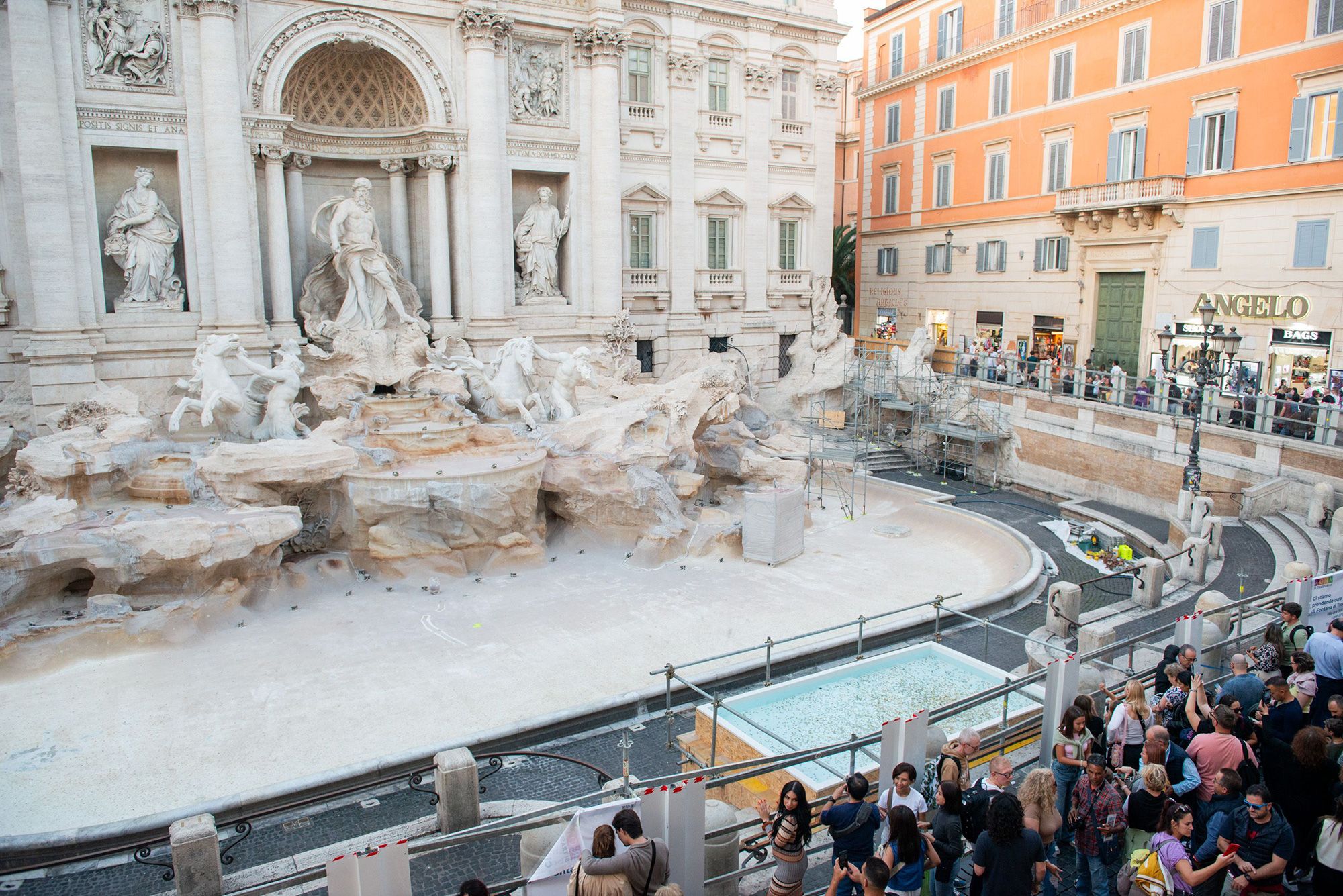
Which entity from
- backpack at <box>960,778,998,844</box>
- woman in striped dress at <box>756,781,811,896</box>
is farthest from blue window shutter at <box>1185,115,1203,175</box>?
woman in striped dress at <box>756,781,811,896</box>

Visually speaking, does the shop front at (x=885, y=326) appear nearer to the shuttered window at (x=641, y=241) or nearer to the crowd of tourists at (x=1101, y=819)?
the shuttered window at (x=641, y=241)

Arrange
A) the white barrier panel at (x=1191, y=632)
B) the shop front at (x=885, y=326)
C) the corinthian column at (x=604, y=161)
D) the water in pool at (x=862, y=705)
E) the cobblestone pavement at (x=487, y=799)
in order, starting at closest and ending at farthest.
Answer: the cobblestone pavement at (x=487, y=799) < the white barrier panel at (x=1191, y=632) < the water in pool at (x=862, y=705) < the corinthian column at (x=604, y=161) < the shop front at (x=885, y=326)

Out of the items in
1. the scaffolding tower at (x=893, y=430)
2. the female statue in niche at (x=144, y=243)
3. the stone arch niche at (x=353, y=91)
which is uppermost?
the stone arch niche at (x=353, y=91)

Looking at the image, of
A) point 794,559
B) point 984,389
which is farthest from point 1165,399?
point 794,559

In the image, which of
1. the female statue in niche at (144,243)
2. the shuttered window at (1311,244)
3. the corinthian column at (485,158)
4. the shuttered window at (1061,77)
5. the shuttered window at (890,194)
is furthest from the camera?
the shuttered window at (890,194)

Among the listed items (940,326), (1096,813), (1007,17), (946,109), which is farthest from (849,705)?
(946,109)

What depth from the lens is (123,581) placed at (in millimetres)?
14523

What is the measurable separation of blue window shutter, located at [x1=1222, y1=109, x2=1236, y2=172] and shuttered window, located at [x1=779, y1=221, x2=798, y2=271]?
12599 millimetres

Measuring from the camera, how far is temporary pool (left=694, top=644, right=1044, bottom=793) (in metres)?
9.76

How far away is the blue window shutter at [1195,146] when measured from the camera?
82.2 feet

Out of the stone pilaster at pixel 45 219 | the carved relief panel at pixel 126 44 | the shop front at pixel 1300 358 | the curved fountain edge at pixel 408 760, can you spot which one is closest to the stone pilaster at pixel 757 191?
the shop front at pixel 1300 358

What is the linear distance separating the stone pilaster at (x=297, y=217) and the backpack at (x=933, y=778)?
20.4 metres

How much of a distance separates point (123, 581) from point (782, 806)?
12.1 meters

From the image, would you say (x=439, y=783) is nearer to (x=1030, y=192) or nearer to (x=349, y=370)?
(x=349, y=370)
